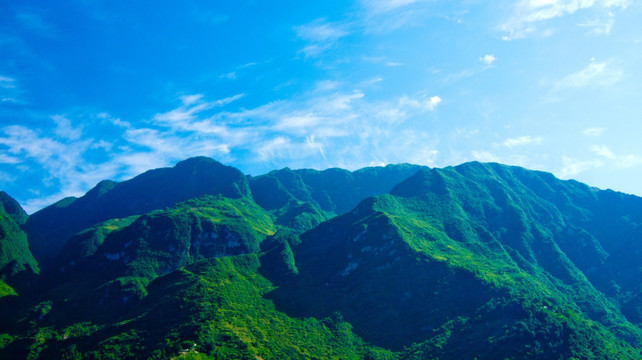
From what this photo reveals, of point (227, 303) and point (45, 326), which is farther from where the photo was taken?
point (45, 326)

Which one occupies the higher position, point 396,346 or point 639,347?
point 396,346

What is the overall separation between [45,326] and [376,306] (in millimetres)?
154023

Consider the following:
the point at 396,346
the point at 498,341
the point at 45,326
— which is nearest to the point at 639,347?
the point at 498,341

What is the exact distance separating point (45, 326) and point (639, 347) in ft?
877

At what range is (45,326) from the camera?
651 feet

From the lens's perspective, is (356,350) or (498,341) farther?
(356,350)

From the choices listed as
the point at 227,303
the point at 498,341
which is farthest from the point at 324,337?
the point at 498,341

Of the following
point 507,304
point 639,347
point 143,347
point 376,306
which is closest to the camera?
point 143,347

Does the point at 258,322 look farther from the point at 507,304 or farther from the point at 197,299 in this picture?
the point at 507,304

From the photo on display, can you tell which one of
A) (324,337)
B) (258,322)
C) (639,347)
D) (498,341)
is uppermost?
(258,322)

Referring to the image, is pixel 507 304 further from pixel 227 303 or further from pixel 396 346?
pixel 227 303

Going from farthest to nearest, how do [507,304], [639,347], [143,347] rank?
[639,347] < [507,304] < [143,347]

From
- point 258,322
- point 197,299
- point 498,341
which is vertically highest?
point 197,299

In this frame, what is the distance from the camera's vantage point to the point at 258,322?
179375mm
